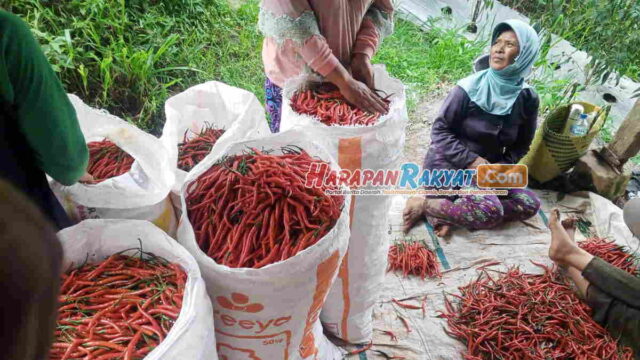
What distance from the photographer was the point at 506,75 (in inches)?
108

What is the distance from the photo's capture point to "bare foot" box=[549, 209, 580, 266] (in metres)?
2.49

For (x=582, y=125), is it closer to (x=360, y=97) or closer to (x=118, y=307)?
(x=360, y=97)

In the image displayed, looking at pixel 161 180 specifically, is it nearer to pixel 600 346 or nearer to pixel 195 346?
pixel 195 346

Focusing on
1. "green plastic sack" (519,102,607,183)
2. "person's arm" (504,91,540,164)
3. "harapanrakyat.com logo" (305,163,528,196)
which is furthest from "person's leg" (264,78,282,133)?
"green plastic sack" (519,102,607,183)

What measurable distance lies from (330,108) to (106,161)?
0.88m

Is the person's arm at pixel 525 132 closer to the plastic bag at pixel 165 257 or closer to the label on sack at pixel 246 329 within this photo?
the label on sack at pixel 246 329

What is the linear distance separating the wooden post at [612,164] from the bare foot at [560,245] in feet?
2.64

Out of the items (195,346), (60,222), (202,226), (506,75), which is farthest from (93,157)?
(506,75)

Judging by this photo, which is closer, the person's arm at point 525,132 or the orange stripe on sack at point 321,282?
the orange stripe on sack at point 321,282

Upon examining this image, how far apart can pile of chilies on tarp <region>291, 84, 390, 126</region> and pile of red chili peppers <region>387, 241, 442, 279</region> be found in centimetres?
112

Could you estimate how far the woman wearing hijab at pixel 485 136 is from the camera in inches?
110

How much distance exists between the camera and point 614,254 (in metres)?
2.70

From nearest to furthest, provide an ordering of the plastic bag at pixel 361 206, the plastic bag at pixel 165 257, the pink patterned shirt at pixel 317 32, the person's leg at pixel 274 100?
the plastic bag at pixel 165 257
the plastic bag at pixel 361 206
the pink patterned shirt at pixel 317 32
the person's leg at pixel 274 100

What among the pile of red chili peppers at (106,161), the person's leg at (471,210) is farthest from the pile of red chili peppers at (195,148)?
the person's leg at (471,210)
